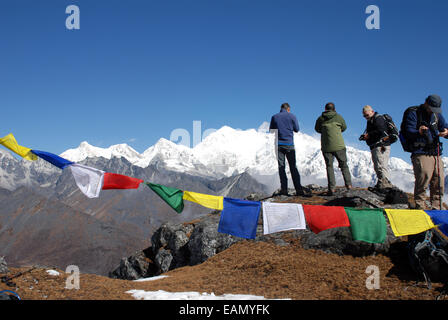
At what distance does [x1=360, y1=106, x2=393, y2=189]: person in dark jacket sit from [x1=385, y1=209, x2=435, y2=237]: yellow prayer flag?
5705 millimetres

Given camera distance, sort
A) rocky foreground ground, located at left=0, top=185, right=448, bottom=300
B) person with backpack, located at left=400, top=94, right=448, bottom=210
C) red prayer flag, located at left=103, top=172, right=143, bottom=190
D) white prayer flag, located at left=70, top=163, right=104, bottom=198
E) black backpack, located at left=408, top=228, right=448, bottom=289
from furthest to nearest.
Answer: person with backpack, located at left=400, top=94, right=448, bottom=210 < white prayer flag, located at left=70, top=163, right=104, bottom=198 < red prayer flag, located at left=103, top=172, right=143, bottom=190 < rocky foreground ground, located at left=0, top=185, right=448, bottom=300 < black backpack, located at left=408, top=228, right=448, bottom=289

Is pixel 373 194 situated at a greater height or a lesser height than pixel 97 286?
greater

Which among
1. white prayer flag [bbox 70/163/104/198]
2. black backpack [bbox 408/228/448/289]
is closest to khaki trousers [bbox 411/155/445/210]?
black backpack [bbox 408/228/448/289]

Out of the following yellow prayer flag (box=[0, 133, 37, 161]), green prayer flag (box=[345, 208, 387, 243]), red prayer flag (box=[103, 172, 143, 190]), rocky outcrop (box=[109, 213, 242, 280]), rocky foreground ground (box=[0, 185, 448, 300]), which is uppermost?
yellow prayer flag (box=[0, 133, 37, 161])

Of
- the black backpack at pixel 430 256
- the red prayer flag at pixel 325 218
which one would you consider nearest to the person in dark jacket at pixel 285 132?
the red prayer flag at pixel 325 218

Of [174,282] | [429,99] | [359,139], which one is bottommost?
[174,282]

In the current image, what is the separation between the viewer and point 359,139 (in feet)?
47.9

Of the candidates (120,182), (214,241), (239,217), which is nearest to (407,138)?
(239,217)

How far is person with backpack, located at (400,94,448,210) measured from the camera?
10.4 metres

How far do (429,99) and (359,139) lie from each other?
4.34m

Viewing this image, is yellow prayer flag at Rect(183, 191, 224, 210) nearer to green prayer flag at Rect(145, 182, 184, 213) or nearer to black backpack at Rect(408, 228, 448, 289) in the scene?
green prayer flag at Rect(145, 182, 184, 213)

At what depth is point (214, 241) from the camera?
15.8 m
